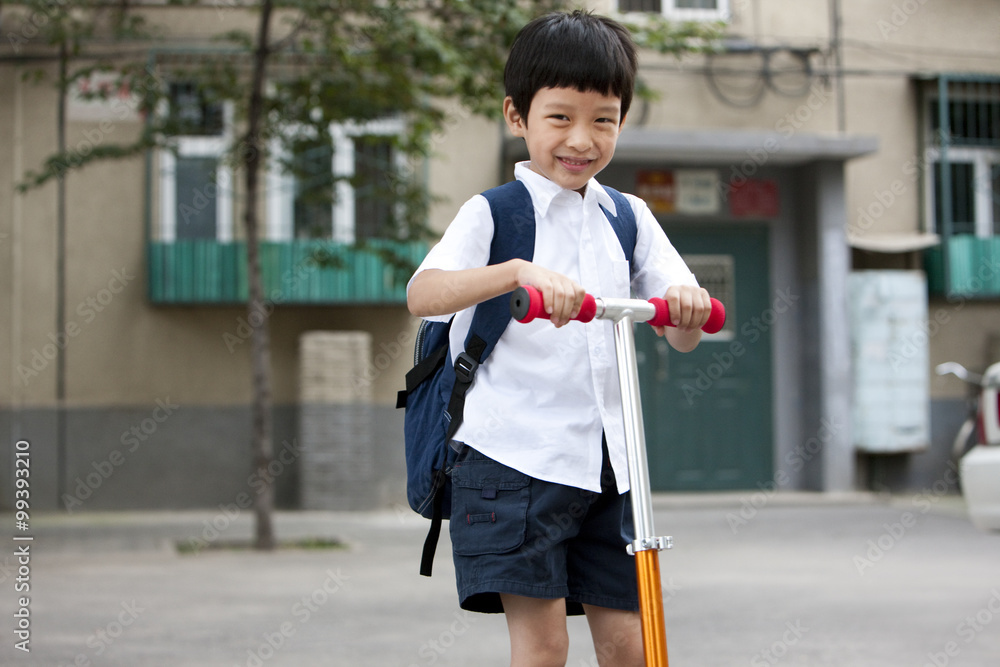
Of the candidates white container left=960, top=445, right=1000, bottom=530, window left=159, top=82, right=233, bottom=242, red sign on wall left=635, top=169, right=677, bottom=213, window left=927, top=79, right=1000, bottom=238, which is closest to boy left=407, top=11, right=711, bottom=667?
white container left=960, top=445, right=1000, bottom=530

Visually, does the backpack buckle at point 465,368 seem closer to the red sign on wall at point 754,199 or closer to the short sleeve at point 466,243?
the short sleeve at point 466,243

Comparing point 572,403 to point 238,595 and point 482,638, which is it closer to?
point 482,638

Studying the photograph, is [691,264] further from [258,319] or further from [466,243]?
[466,243]

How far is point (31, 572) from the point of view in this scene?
21.8ft

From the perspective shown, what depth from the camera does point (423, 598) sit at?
5.92m

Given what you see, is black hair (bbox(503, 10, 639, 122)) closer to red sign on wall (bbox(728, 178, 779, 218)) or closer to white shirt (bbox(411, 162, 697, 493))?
Answer: white shirt (bbox(411, 162, 697, 493))

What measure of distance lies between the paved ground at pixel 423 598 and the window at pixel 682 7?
4989 mm

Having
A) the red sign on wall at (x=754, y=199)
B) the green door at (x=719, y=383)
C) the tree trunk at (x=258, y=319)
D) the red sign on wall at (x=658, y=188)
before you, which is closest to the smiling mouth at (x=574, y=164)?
the tree trunk at (x=258, y=319)

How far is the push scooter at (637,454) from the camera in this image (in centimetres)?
185

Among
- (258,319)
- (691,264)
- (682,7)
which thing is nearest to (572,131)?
(258,319)

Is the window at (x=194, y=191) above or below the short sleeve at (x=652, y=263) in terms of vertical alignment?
above

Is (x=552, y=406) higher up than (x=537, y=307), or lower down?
lower down

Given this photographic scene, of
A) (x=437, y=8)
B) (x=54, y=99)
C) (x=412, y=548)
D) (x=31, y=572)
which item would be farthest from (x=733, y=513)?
(x=54, y=99)

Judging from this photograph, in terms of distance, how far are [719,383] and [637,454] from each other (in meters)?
9.29
